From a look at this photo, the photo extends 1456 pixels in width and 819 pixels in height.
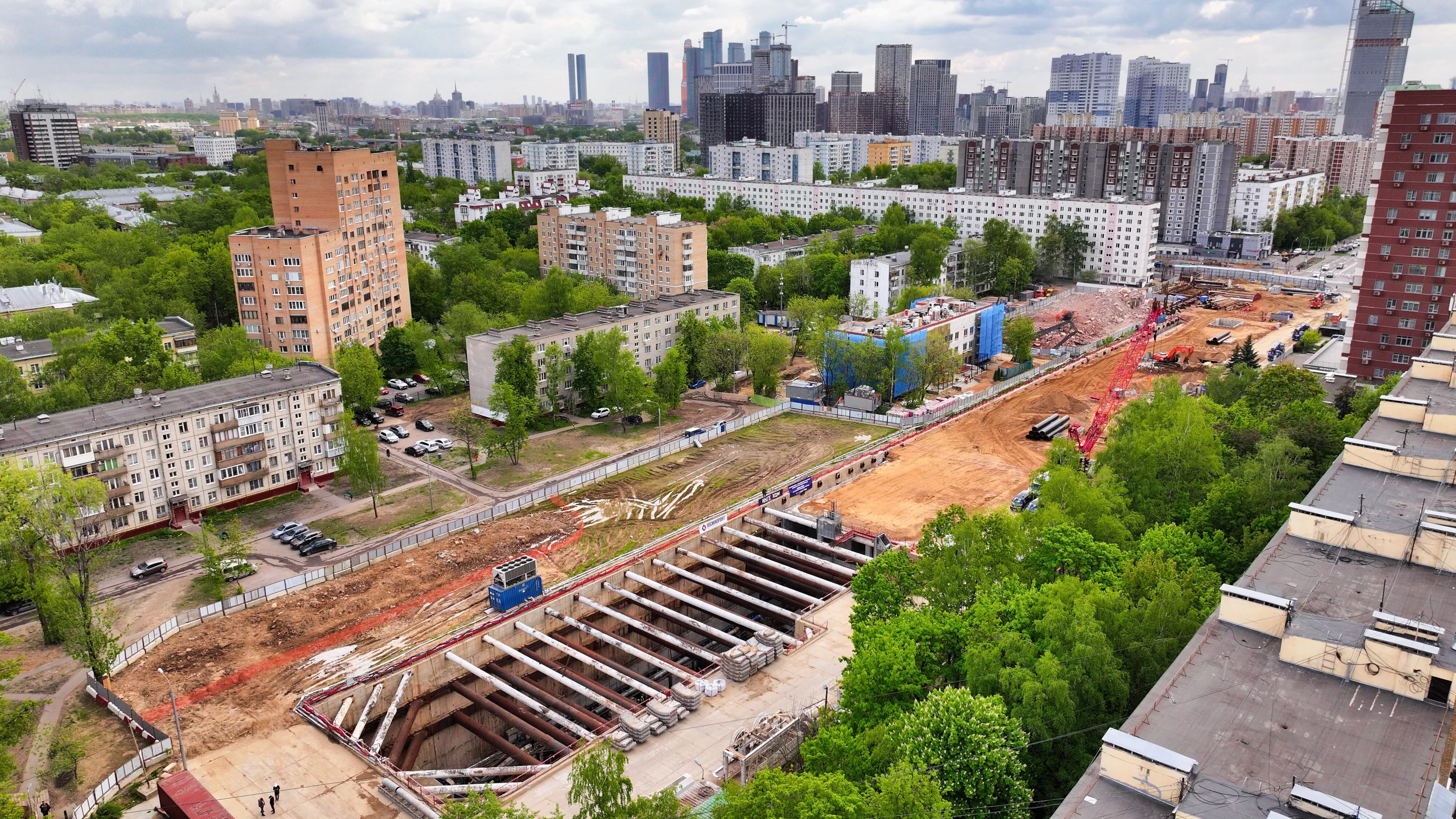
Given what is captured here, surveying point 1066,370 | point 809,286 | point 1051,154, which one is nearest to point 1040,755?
point 1066,370

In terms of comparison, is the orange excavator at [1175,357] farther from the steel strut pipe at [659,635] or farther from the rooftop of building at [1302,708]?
the rooftop of building at [1302,708]

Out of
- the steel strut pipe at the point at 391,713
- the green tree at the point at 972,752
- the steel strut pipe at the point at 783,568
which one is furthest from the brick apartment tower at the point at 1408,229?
the steel strut pipe at the point at 391,713

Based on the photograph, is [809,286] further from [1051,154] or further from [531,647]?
[531,647]

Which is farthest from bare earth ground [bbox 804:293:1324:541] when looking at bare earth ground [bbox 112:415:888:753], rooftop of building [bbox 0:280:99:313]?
rooftop of building [bbox 0:280:99:313]

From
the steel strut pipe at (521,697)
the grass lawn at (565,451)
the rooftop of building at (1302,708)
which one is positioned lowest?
the steel strut pipe at (521,697)

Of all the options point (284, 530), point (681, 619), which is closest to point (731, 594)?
point (681, 619)

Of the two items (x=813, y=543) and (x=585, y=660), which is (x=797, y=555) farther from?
(x=585, y=660)
